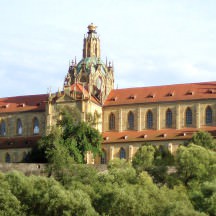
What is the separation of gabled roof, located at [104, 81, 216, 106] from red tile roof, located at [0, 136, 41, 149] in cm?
1080

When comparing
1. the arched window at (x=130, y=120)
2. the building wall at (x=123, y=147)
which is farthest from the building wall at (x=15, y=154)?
the arched window at (x=130, y=120)

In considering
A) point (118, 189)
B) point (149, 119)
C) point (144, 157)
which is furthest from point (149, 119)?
point (118, 189)

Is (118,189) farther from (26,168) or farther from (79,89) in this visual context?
(79,89)

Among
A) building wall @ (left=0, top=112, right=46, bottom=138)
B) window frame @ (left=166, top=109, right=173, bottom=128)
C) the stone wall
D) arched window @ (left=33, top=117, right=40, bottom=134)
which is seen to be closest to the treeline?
the stone wall

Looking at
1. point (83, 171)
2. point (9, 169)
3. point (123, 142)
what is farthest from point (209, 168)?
point (123, 142)

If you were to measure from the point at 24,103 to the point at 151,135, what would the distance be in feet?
64.8

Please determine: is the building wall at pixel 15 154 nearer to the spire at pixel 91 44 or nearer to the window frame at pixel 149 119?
the window frame at pixel 149 119

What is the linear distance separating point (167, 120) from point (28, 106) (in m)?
19.5

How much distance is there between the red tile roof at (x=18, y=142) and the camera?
408ft

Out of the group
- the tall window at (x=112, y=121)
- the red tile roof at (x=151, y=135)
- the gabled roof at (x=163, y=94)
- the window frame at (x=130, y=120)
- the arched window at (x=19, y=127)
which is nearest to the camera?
the red tile roof at (x=151, y=135)

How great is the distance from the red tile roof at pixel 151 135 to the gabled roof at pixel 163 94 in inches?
173

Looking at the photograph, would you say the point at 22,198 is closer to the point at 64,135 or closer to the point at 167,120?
the point at 64,135

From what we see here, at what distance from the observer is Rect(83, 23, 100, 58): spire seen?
13625 cm

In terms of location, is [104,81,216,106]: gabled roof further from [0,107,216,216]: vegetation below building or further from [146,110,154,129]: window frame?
[0,107,216,216]: vegetation below building
